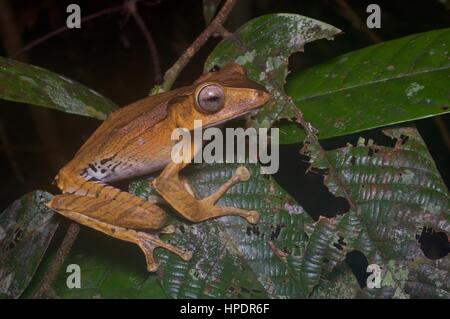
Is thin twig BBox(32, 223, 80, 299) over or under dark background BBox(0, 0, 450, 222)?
under

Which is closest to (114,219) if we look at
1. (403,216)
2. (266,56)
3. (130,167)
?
(130,167)

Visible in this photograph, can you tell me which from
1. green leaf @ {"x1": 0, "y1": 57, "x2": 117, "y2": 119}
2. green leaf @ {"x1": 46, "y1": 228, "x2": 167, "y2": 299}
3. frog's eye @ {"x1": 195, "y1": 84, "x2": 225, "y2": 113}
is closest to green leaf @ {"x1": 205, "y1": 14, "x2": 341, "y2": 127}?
frog's eye @ {"x1": 195, "y1": 84, "x2": 225, "y2": 113}

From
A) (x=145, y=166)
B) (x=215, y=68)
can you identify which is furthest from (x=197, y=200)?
(x=215, y=68)

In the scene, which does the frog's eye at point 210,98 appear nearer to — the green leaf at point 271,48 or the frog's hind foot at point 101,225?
the green leaf at point 271,48

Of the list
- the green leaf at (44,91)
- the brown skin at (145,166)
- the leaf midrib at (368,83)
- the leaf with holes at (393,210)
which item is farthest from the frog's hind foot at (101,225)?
the leaf midrib at (368,83)

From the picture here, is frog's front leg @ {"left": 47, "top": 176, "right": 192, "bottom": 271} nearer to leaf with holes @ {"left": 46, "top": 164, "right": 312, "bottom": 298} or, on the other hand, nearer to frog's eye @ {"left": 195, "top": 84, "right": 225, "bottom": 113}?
leaf with holes @ {"left": 46, "top": 164, "right": 312, "bottom": 298}

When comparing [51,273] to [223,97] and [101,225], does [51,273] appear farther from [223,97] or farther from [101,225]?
[223,97]
